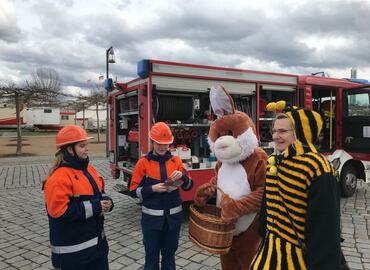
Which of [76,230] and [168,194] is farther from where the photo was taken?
[168,194]

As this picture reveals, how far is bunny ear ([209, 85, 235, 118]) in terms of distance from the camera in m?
3.05

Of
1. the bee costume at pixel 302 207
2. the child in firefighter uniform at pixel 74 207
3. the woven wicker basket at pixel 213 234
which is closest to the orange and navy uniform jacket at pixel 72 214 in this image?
the child in firefighter uniform at pixel 74 207

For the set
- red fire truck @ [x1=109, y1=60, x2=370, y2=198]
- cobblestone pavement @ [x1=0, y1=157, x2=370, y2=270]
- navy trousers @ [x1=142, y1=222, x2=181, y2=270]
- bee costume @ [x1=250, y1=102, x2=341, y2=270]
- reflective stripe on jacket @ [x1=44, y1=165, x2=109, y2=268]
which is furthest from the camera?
red fire truck @ [x1=109, y1=60, x2=370, y2=198]

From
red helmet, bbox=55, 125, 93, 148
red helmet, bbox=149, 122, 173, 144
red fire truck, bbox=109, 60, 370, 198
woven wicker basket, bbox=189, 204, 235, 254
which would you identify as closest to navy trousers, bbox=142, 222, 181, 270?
woven wicker basket, bbox=189, 204, 235, 254

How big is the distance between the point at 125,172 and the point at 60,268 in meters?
3.79

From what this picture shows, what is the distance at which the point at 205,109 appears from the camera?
239 inches

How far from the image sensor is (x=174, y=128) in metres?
5.56

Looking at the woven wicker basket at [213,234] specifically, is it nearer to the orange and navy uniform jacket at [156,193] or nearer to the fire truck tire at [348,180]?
the orange and navy uniform jacket at [156,193]

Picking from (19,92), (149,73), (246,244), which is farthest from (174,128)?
(19,92)

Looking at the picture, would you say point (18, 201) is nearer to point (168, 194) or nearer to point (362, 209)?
point (168, 194)

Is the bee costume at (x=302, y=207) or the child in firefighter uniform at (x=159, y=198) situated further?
the child in firefighter uniform at (x=159, y=198)

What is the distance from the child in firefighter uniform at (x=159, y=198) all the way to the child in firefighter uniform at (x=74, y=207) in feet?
1.74

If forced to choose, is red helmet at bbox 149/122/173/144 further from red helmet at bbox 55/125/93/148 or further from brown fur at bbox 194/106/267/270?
red helmet at bbox 55/125/93/148

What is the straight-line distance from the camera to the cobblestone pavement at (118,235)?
3.99 m
